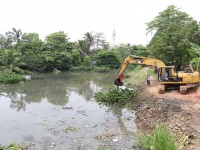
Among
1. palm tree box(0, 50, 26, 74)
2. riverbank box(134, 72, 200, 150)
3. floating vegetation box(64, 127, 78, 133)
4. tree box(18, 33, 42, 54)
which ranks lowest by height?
floating vegetation box(64, 127, 78, 133)

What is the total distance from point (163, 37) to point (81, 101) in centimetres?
978

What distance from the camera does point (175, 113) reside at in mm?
11695

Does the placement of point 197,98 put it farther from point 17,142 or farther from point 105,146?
point 17,142

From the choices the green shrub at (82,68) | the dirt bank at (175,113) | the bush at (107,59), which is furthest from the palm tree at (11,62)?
the dirt bank at (175,113)

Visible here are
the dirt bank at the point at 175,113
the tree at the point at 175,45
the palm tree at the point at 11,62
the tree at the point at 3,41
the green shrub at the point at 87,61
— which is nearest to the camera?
the dirt bank at the point at 175,113

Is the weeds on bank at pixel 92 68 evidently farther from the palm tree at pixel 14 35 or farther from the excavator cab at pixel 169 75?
Answer: the excavator cab at pixel 169 75

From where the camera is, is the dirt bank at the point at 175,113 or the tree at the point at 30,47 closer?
the dirt bank at the point at 175,113

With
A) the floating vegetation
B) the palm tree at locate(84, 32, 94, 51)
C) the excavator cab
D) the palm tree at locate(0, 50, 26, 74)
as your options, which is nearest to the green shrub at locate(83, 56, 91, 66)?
the palm tree at locate(84, 32, 94, 51)

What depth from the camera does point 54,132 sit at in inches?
423

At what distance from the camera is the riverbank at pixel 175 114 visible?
8680 mm

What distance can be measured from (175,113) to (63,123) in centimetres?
487

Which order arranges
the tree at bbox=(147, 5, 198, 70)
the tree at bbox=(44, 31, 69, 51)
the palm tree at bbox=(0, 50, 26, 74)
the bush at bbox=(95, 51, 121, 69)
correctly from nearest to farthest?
the tree at bbox=(147, 5, 198, 70) < the palm tree at bbox=(0, 50, 26, 74) < the tree at bbox=(44, 31, 69, 51) < the bush at bbox=(95, 51, 121, 69)

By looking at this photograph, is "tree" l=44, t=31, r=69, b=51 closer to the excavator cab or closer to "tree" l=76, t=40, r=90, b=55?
"tree" l=76, t=40, r=90, b=55

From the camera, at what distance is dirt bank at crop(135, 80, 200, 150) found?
8680 millimetres
